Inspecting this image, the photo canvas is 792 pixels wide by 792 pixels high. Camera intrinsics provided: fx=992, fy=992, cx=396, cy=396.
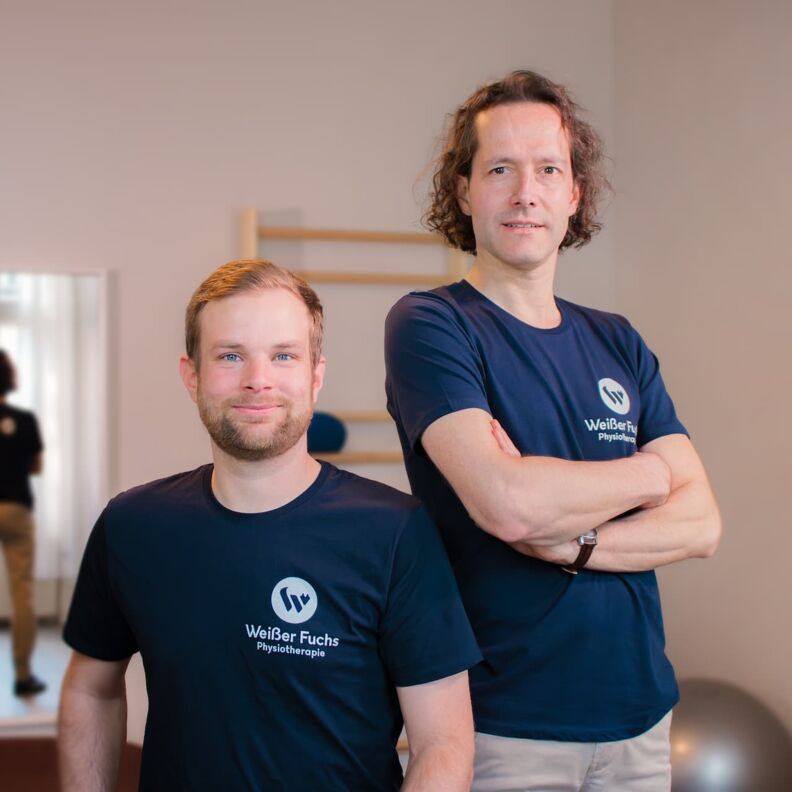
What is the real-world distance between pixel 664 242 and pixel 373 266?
100 cm

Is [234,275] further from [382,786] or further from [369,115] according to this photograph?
[369,115]

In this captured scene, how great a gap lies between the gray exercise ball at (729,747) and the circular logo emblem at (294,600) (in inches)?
60.6

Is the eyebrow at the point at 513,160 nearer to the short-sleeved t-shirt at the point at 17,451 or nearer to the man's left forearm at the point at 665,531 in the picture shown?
the man's left forearm at the point at 665,531

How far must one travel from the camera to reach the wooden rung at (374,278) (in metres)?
3.40

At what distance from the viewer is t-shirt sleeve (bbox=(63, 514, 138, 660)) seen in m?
1.39

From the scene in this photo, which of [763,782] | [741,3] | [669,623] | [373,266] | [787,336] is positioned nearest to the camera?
[763,782]

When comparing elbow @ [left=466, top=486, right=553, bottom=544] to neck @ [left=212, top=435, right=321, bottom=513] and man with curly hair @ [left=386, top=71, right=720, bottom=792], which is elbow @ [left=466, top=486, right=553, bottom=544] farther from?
neck @ [left=212, top=435, right=321, bottom=513]

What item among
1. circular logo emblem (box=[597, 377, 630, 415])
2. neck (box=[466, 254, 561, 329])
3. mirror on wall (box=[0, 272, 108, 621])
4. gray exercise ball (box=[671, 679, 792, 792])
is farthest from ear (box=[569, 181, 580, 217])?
mirror on wall (box=[0, 272, 108, 621])

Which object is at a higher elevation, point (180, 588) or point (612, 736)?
point (180, 588)

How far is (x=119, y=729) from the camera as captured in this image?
1419mm

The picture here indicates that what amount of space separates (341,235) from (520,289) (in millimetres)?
2038

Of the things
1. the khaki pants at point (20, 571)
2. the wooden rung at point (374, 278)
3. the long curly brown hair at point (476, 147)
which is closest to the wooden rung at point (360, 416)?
the wooden rung at point (374, 278)

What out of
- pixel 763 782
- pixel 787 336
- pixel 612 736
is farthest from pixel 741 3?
pixel 612 736

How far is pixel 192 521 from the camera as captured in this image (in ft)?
4.47
